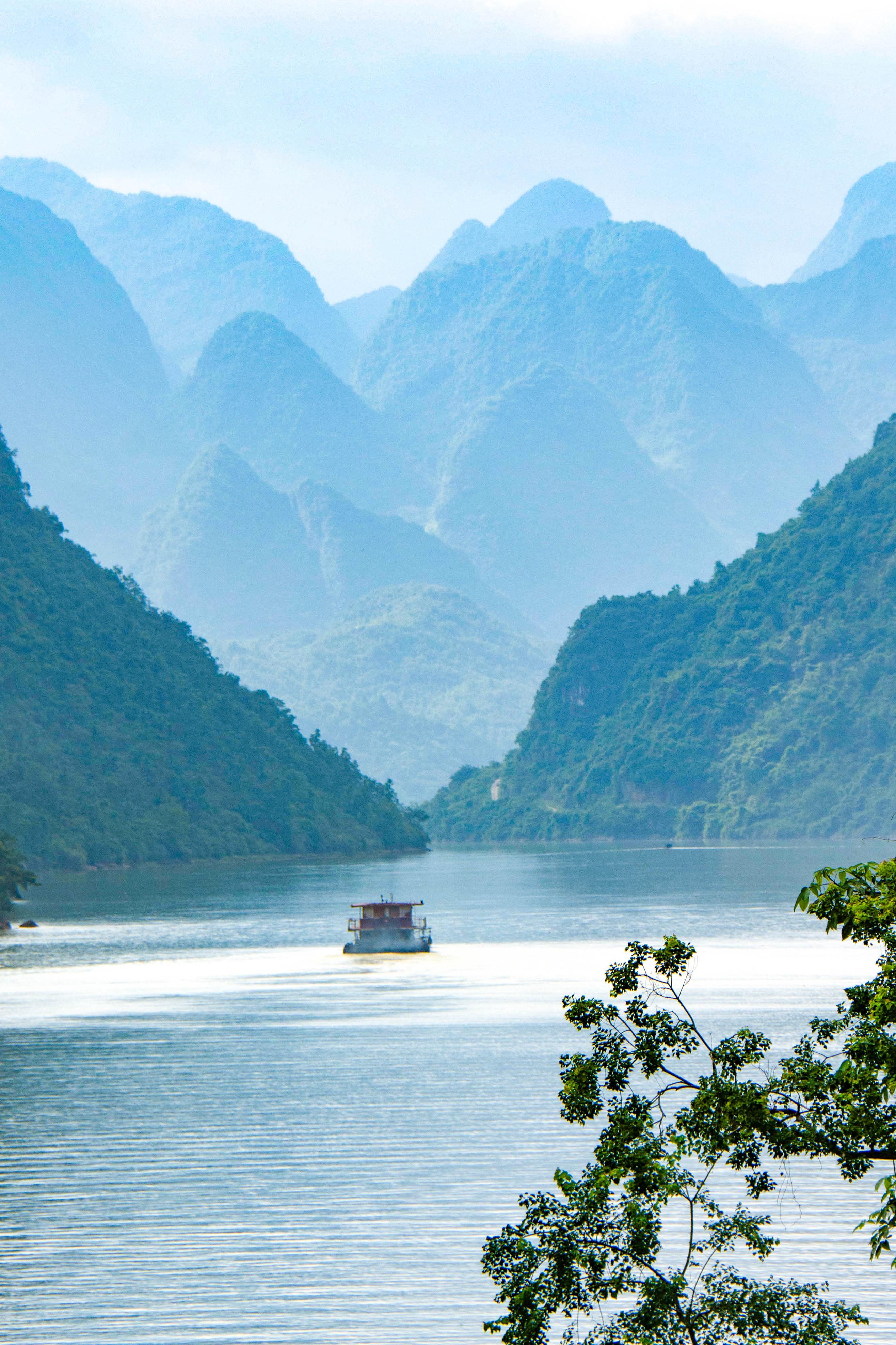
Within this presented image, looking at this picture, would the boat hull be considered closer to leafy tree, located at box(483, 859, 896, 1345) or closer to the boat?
the boat

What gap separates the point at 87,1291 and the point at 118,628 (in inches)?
6458

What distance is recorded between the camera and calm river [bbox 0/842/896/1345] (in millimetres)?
32312

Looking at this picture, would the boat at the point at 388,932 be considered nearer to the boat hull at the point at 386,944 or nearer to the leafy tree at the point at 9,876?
the boat hull at the point at 386,944

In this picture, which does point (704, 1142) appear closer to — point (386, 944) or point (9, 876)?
point (386, 944)

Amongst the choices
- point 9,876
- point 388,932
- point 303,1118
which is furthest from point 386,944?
point 303,1118

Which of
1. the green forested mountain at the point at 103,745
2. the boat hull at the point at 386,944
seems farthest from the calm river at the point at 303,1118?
the green forested mountain at the point at 103,745

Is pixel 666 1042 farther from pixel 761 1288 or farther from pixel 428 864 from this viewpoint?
pixel 428 864

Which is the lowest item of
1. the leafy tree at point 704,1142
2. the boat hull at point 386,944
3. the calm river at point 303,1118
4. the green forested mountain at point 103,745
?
the calm river at point 303,1118

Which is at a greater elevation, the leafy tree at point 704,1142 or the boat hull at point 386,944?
the leafy tree at point 704,1142

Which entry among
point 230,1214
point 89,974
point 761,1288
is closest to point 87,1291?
point 230,1214

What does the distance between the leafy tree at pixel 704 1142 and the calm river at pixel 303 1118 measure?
11152 mm

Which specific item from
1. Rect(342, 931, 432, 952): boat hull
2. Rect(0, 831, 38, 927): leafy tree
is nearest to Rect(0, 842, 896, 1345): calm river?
Rect(342, 931, 432, 952): boat hull

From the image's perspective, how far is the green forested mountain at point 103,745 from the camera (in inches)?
6181

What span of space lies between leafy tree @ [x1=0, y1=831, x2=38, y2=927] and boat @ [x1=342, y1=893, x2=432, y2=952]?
22362 mm
